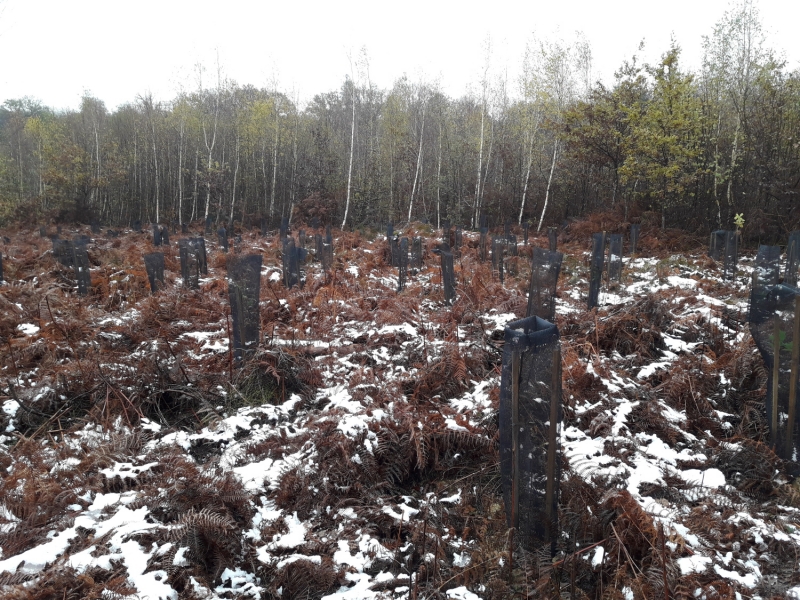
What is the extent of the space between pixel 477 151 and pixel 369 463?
25.9 meters

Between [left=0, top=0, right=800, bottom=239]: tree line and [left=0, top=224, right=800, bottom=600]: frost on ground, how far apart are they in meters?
12.4

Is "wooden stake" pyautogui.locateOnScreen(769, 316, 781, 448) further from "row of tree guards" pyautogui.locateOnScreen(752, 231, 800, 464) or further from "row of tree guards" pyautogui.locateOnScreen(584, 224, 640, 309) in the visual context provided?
"row of tree guards" pyautogui.locateOnScreen(584, 224, 640, 309)

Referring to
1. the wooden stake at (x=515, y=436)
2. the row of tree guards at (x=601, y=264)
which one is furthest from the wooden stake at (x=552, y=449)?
the row of tree guards at (x=601, y=264)

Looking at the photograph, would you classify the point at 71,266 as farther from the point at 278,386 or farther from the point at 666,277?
the point at 666,277

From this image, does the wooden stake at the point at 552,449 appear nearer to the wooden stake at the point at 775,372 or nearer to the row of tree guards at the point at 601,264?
the wooden stake at the point at 775,372

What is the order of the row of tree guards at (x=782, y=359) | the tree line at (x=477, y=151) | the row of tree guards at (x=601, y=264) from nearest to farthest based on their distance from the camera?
the row of tree guards at (x=782, y=359) → the row of tree guards at (x=601, y=264) → the tree line at (x=477, y=151)

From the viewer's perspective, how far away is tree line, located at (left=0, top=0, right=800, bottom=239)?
15344 millimetres

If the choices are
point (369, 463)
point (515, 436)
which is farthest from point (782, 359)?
point (369, 463)

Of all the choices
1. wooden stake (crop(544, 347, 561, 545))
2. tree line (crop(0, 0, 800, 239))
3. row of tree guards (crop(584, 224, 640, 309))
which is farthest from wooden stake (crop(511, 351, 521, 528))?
tree line (crop(0, 0, 800, 239))

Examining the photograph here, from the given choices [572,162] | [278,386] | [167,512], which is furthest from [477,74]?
[167,512]

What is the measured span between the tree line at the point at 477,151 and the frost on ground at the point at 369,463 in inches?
490

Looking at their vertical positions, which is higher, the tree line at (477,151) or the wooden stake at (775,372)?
the tree line at (477,151)

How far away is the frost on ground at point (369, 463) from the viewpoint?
235cm

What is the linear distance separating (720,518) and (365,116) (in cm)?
3578
